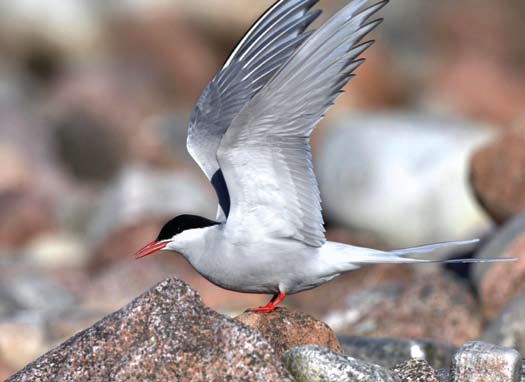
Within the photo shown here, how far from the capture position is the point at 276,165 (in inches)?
223

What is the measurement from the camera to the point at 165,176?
46.3 feet

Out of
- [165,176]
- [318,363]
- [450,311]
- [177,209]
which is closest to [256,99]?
[318,363]

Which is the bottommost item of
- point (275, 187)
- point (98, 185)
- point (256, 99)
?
point (98, 185)

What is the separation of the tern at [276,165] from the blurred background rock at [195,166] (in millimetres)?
1782

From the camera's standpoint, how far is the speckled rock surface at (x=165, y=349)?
4.54 m

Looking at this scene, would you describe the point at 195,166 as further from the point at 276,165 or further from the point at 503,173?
the point at 276,165

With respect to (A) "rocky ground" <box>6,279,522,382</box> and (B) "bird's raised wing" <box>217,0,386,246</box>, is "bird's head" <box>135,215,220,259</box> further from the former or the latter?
(A) "rocky ground" <box>6,279,522,382</box>

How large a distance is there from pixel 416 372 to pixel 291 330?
0.69 meters

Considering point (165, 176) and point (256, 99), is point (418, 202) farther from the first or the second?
point (256, 99)

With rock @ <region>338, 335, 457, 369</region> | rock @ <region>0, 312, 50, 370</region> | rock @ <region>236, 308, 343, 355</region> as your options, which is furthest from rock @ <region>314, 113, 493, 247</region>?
rock @ <region>236, 308, 343, 355</region>

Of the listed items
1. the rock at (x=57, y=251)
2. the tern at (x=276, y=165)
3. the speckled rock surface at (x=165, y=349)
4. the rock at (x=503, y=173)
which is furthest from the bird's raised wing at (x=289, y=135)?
the rock at (x=57, y=251)

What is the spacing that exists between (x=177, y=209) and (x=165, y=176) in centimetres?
101

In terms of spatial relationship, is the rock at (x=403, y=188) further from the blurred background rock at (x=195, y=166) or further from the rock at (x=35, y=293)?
the rock at (x=35, y=293)

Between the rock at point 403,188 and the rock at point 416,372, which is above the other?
the rock at point 416,372
